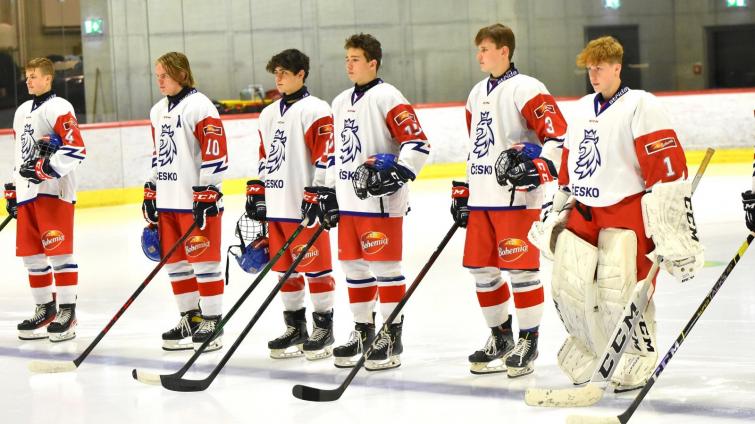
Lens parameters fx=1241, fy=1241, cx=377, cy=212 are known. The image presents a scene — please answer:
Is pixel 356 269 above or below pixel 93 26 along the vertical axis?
below

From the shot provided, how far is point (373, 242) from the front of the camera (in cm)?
476

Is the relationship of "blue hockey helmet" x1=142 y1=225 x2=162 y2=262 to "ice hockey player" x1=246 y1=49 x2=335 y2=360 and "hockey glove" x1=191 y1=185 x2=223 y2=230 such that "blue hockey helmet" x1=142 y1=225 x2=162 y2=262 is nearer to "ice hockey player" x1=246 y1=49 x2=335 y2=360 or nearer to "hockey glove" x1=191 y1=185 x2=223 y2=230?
"hockey glove" x1=191 y1=185 x2=223 y2=230

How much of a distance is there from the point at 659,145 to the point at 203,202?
1967 millimetres

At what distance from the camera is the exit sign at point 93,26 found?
1288 cm

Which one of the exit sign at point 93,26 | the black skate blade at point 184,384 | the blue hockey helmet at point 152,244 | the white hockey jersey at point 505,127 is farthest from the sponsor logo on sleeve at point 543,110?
the exit sign at point 93,26

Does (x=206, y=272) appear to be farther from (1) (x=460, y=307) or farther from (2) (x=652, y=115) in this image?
(2) (x=652, y=115)

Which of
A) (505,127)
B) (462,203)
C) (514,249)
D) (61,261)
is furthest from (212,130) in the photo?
(514,249)

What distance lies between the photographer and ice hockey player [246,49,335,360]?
16.5 ft

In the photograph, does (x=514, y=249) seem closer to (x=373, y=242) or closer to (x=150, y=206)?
(x=373, y=242)

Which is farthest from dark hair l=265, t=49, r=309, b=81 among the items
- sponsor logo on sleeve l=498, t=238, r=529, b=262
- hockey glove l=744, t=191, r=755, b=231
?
hockey glove l=744, t=191, r=755, b=231

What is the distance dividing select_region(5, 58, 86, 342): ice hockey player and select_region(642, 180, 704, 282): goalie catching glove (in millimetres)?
2821

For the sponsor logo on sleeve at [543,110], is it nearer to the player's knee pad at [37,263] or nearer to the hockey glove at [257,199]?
the hockey glove at [257,199]

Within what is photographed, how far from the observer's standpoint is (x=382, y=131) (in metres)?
4.81

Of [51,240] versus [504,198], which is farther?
[51,240]
